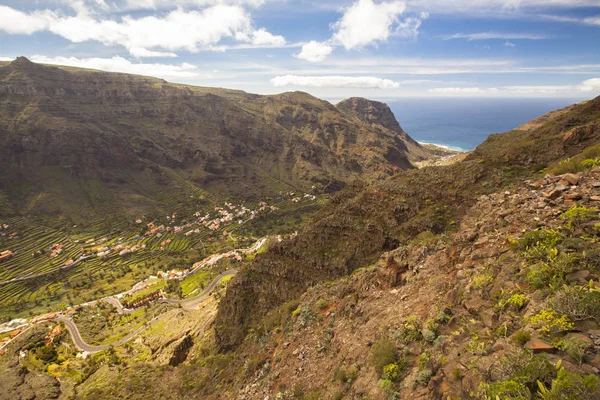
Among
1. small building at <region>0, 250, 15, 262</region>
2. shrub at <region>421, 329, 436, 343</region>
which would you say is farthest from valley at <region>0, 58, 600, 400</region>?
small building at <region>0, 250, 15, 262</region>

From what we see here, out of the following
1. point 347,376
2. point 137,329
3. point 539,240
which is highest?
point 539,240

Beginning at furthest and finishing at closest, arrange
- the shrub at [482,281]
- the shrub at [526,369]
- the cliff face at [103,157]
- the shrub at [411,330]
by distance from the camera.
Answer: the cliff face at [103,157] < the shrub at [411,330] < the shrub at [482,281] < the shrub at [526,369]

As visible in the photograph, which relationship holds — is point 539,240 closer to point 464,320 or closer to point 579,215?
point 579,215

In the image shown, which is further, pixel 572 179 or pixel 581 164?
pixel 581 164

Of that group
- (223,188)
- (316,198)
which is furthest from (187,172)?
(316,198)

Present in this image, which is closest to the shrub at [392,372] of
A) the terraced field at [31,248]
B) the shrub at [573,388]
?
the shrub at [573,388]

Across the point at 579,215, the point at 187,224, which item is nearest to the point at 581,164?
the point at 579,215

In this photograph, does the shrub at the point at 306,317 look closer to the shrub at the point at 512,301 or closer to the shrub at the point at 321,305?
the shrub at the point at 321,305
